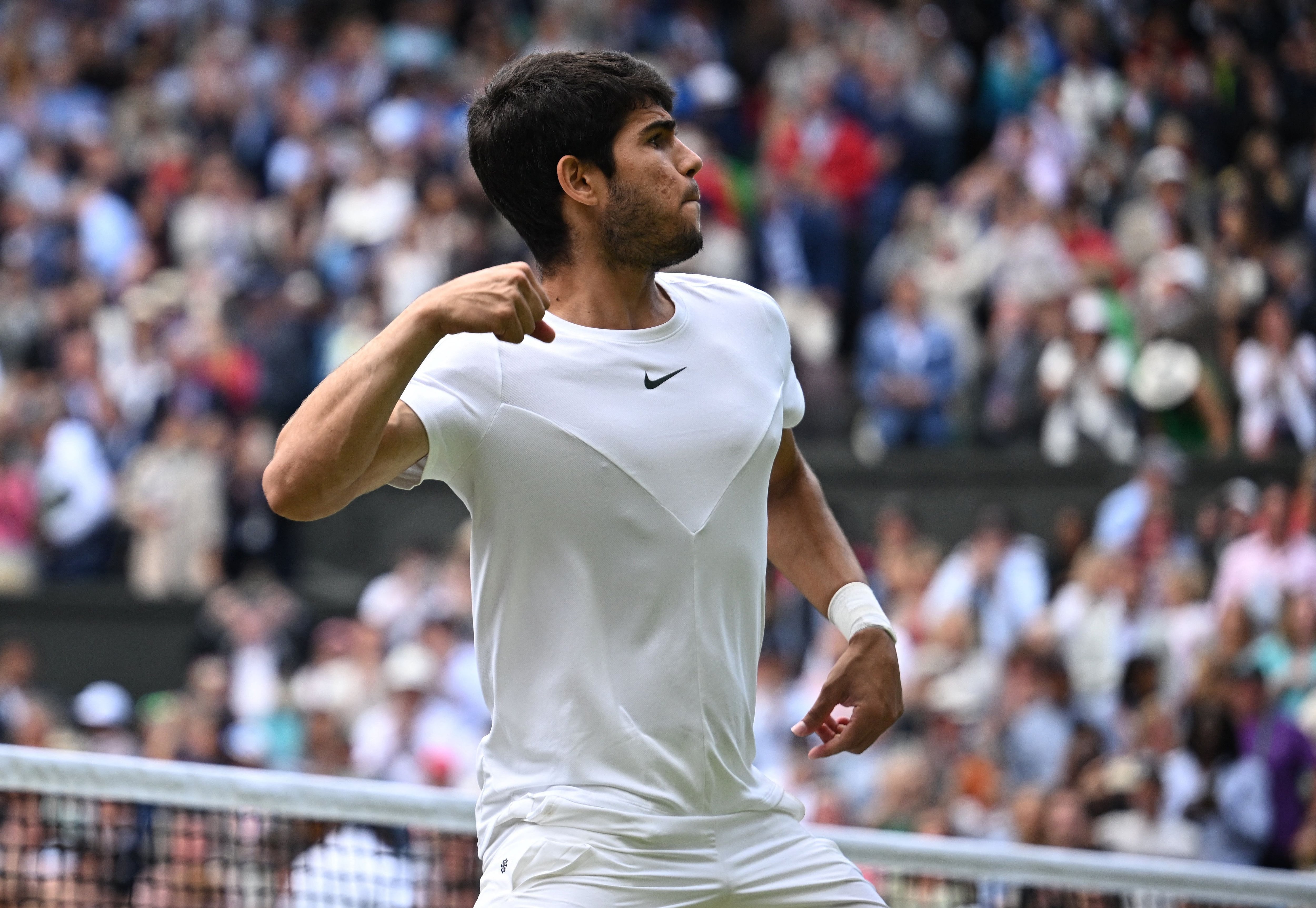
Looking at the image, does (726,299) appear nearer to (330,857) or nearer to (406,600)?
(330,857)

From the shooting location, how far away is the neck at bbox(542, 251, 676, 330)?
3.16 m

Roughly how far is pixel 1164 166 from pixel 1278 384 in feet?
7.44

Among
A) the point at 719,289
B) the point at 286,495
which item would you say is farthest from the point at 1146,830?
the point at 286,495

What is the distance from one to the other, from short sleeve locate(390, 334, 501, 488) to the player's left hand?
808mm

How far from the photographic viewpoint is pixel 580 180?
3131 mm

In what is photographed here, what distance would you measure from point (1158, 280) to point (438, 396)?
9284mm

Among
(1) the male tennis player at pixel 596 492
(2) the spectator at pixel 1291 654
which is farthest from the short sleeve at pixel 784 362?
(2) the spectator at pixel 1291 654

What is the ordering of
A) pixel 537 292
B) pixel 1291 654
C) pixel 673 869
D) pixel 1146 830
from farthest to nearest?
1. pixel 1291 654
2. pixel 1146 830
3. pixel 673 869
4. pixel 537 292

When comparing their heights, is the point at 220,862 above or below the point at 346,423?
below

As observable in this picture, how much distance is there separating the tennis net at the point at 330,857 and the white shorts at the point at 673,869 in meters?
1.70

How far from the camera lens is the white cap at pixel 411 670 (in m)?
10.4

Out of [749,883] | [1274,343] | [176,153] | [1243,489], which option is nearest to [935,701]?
[1243,489]

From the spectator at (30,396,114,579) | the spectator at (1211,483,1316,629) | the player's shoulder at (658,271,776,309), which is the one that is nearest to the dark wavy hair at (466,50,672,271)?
the player's shoulder at (658,271,776,309)

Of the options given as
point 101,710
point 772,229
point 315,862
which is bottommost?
point 315,862
